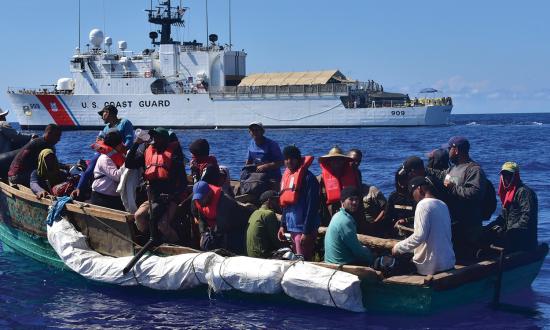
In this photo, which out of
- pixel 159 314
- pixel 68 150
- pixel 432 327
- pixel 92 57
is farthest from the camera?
pixel 92 57

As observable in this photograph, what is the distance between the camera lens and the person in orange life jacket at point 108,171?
10344 millimetres

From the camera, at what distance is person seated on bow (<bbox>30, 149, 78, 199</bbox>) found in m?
11.4

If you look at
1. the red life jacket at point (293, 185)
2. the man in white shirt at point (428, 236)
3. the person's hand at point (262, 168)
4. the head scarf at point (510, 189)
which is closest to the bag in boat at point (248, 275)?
the red life jacket at point (293, 185)

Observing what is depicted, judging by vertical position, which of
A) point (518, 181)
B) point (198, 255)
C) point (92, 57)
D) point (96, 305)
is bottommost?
point (96, 305)

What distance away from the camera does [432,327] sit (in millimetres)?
8305

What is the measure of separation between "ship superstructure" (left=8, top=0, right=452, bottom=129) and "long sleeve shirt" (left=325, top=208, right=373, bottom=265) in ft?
165

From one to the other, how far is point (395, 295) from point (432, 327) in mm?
523

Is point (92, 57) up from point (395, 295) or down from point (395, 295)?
up

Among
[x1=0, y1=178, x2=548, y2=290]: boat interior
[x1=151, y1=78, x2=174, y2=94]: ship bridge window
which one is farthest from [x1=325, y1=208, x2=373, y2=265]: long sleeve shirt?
[x1=151, y1=78, x2=174, y2=94]: ship bridge window

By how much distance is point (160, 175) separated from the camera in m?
9.99

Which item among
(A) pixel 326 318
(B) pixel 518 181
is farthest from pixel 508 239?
(A) pixel 326 318

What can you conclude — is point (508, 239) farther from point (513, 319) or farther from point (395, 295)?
point (395, 295)

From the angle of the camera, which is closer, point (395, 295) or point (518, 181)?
point (395, 295)

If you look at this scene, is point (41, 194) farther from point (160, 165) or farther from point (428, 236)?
point (428, 236)
